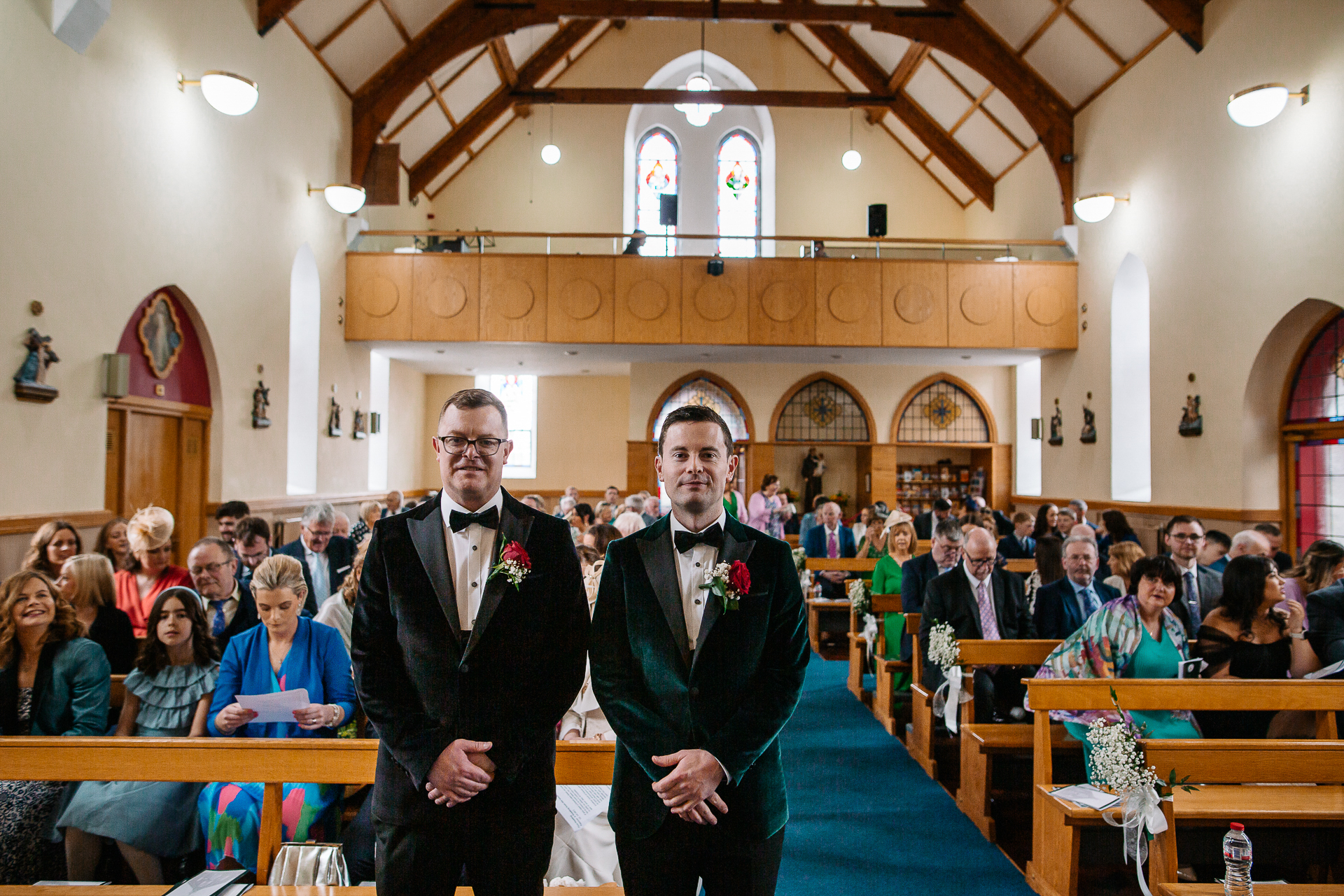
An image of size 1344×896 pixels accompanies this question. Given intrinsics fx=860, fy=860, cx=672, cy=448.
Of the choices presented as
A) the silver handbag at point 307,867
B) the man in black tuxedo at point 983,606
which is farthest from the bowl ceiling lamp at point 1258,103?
the silver handbag at point 307,867

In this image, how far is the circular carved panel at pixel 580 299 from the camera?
10758mm

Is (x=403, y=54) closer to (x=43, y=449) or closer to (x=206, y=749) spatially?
(x=43, y=449)

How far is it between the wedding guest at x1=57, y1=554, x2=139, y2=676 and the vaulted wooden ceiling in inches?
248

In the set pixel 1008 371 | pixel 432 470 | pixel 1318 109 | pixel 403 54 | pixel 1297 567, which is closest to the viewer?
pixel 1297 567

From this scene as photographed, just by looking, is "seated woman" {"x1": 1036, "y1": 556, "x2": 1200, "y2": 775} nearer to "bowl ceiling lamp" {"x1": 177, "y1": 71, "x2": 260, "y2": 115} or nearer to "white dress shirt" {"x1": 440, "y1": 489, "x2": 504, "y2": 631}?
"white dress shirt" {"x1": 440, "y1": 489, "x2": 504, "y2": 631}

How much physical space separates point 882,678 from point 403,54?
8994 millimetres

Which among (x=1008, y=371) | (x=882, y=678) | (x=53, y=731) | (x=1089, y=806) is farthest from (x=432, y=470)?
(x=1089, y=806)

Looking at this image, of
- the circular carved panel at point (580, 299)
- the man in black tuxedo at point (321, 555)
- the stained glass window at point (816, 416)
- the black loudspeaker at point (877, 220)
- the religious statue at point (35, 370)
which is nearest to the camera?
the religious statue at point (35, 370)

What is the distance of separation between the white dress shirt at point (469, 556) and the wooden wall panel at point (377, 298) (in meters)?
9.37

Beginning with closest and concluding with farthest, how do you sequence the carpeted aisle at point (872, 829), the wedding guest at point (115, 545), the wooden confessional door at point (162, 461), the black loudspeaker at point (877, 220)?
1. the carpeted aisle at point (872, 829)
2. the wedding guest at point (115, 545)
3. the wooden confessional door at point (162, 461)
4. the black loudspeaker at point (877, 220)

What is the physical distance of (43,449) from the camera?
530cm

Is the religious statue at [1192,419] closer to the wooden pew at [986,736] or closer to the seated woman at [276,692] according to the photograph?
the wooden pew at [986,736]

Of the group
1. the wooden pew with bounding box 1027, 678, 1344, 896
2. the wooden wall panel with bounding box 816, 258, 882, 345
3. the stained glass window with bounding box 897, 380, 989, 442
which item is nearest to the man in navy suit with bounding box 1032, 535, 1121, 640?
the wooden pew with bounding box 1027, 678, 1344, 896

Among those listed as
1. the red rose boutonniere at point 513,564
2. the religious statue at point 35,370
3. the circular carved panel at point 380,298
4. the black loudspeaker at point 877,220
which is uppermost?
the black loudspeaker at point 877,220
